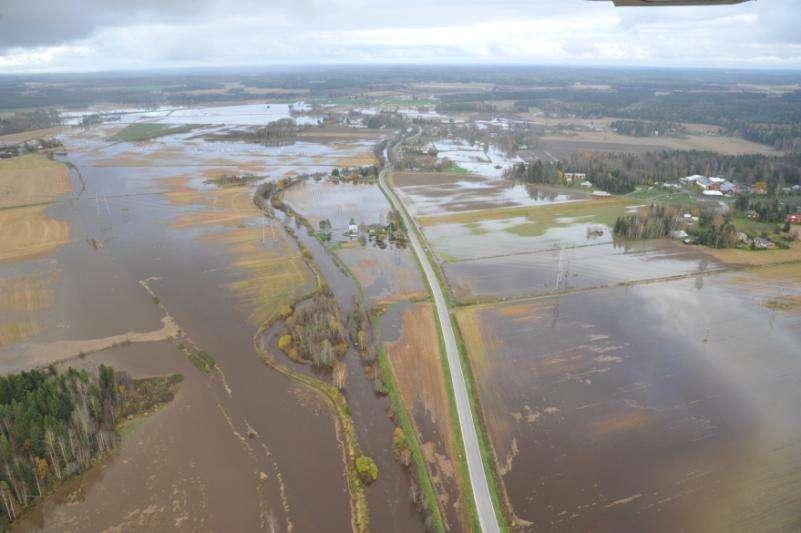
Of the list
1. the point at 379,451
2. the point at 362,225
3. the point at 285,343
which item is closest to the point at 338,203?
the point at 362,225

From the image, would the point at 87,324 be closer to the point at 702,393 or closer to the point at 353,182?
the point at 702,393

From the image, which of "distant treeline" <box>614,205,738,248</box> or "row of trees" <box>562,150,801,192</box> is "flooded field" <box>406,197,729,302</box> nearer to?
"distant treeline" <box>614,205,738,248</box>

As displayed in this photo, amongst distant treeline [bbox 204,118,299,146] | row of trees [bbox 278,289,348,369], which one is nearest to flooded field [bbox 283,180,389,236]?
row of trees [bbox 278,289,348,369]

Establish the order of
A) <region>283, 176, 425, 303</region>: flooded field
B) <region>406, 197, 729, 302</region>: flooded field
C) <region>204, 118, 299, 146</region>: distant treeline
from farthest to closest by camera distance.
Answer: <region>204, 118, 299, 146</region>: distant treeline
<region>283, 176, 425, 303</region>: flooded field
<region>406, 197, 729, 302</region>: flooded field

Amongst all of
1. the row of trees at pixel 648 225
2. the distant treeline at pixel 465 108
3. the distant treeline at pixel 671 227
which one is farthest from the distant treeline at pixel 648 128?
the row of trees at pixel 648 225

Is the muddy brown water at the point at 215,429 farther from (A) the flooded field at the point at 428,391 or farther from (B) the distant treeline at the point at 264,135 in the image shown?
(B) the distant treeline at the point at 264,135

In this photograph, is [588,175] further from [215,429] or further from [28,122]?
[28,122]

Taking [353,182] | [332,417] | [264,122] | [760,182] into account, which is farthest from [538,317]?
[264,122]
